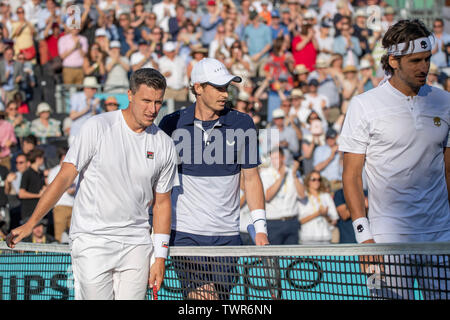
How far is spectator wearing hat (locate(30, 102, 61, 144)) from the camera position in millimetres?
13805

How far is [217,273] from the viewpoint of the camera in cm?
504

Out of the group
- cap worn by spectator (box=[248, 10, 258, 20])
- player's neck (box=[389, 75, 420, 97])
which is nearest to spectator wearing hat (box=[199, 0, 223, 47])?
cap worn by spectator (box=[248, 10, 258, 20])

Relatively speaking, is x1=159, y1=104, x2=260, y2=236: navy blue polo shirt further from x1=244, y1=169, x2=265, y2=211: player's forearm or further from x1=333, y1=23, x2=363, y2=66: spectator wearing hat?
x1=333, y1=23, x2=363, y2=66: spectator wearing hat

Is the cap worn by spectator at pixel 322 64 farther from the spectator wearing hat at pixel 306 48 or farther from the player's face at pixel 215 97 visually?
the player's face at pixel 215 97

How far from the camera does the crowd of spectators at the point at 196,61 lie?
12258mm

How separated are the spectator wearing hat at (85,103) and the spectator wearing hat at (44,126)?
42 cm

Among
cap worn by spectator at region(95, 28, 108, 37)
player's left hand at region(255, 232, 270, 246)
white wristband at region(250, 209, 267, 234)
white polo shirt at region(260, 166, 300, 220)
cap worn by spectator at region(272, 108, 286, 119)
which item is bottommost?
white polo shirt at region(260, 166, 300, 220)

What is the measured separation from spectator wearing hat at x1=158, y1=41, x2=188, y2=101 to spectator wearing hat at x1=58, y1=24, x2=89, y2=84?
1763 mm

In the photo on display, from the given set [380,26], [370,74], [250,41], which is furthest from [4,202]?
[380,26]

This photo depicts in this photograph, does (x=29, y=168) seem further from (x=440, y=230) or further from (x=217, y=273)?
(x=440, y=230)

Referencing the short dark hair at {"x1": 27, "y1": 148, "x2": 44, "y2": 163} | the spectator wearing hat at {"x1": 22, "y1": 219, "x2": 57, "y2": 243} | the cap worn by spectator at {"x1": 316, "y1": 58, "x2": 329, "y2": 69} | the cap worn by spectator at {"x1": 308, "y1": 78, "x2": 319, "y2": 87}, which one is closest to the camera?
the spectator wearing hat at {"x1": 22, "y1": 219, "x2": 57, "y2": 243}

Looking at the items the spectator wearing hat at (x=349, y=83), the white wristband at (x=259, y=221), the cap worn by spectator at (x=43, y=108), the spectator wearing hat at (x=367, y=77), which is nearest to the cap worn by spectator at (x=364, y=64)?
the spectator wearing hat at (x=367, y=77)

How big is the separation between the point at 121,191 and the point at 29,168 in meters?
7.47

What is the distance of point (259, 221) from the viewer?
578cm
